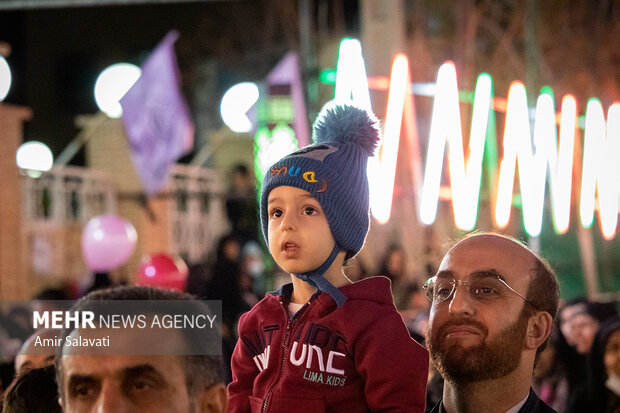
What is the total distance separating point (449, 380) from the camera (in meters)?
1.95

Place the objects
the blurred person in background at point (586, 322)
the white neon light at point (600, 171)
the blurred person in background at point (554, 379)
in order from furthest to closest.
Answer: the white neon light at point (600, 171) → the blurred person in background at point (586, 322) → the blurred person in background at point (554, 379)

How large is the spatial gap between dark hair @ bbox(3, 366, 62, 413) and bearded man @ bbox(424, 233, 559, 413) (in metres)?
1.01

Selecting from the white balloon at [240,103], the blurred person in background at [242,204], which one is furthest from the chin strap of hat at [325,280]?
the white balloon at [240,103]

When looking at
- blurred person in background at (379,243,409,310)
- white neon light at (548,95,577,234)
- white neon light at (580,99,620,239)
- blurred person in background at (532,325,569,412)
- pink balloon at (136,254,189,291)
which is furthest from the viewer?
white neon light at (580,99,620,239)

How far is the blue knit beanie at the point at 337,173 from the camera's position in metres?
2.13

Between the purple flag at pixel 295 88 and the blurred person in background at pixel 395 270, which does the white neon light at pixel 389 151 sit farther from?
the purple flag at pixel 295 88

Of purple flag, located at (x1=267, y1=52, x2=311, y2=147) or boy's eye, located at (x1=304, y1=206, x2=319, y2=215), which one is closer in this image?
boy's eye, located at (x1=304, y1=206, x2=319, y2=215)

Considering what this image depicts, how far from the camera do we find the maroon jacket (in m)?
1.93

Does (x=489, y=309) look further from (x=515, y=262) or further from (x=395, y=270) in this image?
(x=395, y=270)

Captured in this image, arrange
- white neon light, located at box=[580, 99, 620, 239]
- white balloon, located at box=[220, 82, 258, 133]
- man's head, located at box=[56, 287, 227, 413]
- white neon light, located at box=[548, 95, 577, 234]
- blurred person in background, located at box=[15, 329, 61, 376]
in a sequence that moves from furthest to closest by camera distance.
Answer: white neon light, located at box=[580, 99, 620, 239], white neon light, located at box=[548, 95, 577, 234], white balloon, located at box=[220, 82, 258, 133], blurred person in background, located at box=[15, 329, 61, 376], man's head, located at box=[56, 287, 227, 413]

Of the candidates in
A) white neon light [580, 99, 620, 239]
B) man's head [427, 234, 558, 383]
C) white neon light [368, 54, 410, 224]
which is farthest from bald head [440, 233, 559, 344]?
white neon light [580, 99, 620, 239]

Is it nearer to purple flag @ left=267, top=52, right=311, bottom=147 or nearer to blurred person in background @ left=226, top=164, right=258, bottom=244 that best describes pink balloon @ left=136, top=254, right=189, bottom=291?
blurred person in background @ left=226, top=164, right=258, bottom=244

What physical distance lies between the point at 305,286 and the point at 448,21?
51.3 feet

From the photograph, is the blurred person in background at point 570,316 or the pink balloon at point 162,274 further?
the pink balloon at point 162,274
